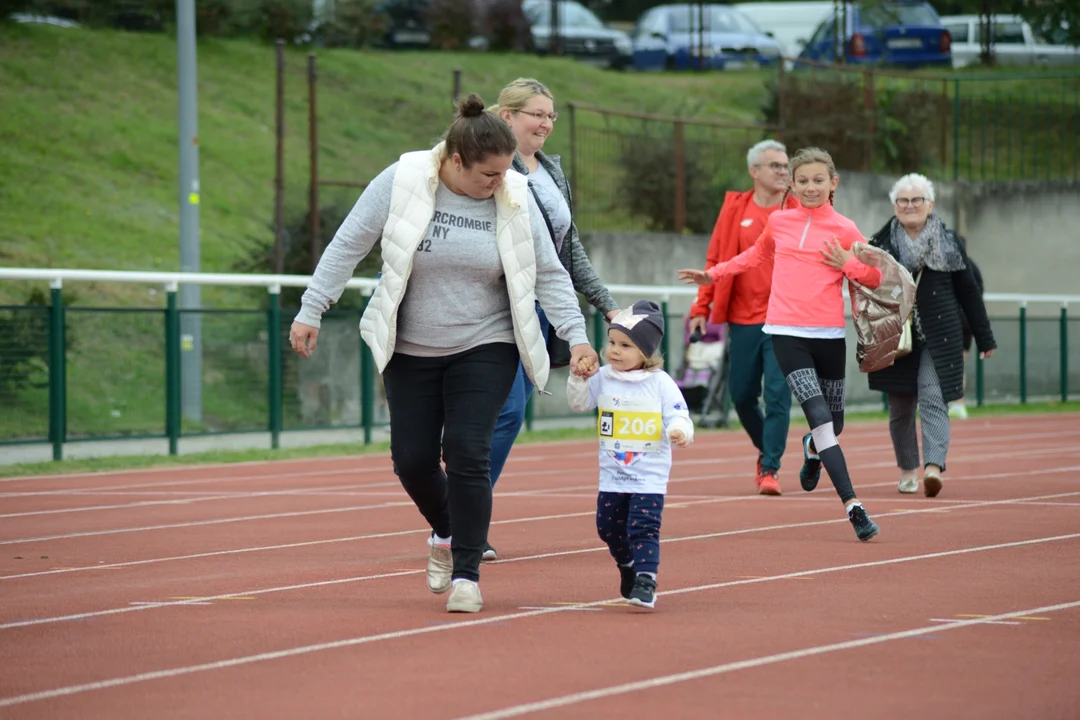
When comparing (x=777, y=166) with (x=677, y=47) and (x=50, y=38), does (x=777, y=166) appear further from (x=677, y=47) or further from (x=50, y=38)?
(x=677, y=47)

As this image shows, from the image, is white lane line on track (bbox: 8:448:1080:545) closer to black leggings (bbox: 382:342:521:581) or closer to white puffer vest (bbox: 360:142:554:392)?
black leggings (bbox: 382:342:521:581)

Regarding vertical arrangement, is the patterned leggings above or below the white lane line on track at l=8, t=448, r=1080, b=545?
above

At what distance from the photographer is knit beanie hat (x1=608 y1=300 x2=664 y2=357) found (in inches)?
267

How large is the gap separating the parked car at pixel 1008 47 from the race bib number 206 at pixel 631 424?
34.7 metres

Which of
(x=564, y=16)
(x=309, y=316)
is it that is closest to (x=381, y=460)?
(x=309, y=316)

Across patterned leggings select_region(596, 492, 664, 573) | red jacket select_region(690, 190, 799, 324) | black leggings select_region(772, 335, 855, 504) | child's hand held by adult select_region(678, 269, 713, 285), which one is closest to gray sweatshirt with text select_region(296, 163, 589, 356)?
patterned leggings select_region(596, 492, 664, 573)

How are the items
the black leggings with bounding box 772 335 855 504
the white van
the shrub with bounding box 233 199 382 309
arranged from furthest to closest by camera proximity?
the white van, the shrub with bounding box 233 199 382 309, the black leggings with bounding box 772 335 855 504

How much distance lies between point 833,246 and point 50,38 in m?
25.9

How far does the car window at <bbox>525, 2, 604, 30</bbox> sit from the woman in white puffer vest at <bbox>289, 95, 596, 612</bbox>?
33102 millimetres

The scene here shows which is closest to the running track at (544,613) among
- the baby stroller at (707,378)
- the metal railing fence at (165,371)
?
the metal railing fence at (165,371)

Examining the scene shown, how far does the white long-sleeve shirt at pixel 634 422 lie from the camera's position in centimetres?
668

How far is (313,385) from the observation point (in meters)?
17.5

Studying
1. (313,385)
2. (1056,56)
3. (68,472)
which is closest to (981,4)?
(1056,56)

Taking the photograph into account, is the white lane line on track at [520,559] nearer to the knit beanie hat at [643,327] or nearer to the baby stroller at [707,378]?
the knit beanie hat at [643,327]
